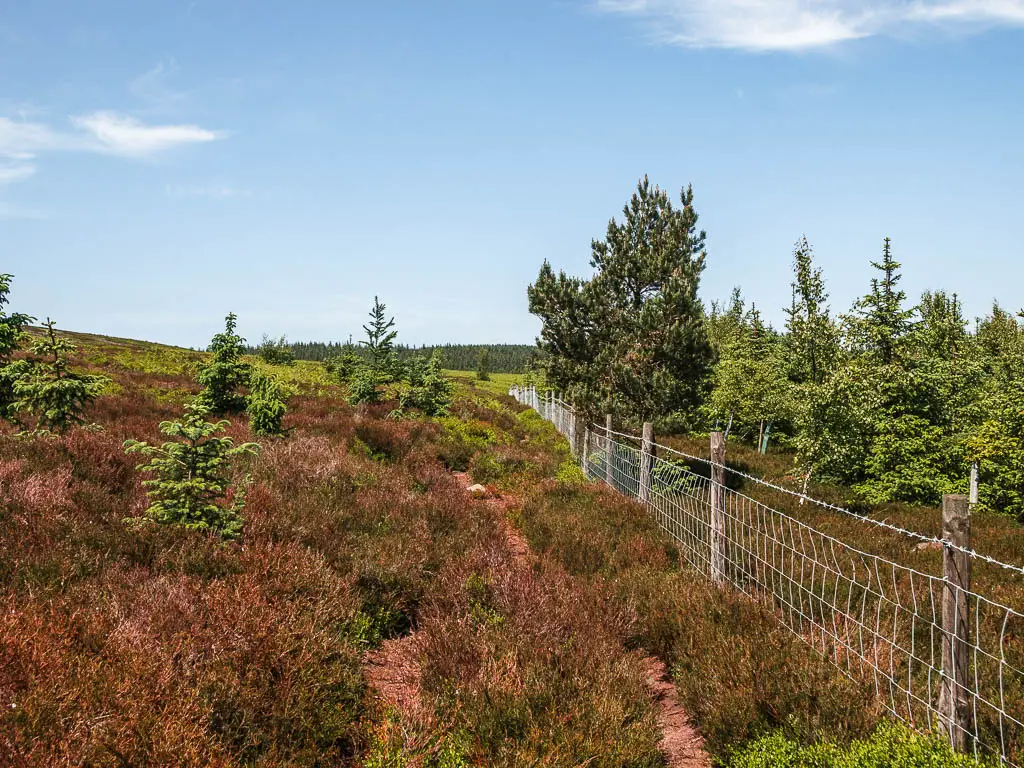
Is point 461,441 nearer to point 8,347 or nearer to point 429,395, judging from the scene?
point 429,395

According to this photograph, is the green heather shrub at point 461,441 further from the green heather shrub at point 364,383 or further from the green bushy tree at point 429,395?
the green heather shrub at point 364,383

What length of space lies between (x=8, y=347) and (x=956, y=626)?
11.6 metres

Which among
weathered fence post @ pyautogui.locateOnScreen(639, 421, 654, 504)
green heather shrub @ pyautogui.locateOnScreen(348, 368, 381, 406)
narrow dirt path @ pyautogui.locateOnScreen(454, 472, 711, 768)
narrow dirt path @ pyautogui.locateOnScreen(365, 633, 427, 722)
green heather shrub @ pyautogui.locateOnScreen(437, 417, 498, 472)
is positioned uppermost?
green heather shrub @ pyautogui.locateOnScreen(348, 368, 381, 406)

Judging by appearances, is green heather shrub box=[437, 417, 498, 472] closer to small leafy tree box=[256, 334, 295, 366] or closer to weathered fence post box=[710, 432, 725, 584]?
weathered fence post box=[710, 432, 725, 584]

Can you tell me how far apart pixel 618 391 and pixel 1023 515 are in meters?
9.70

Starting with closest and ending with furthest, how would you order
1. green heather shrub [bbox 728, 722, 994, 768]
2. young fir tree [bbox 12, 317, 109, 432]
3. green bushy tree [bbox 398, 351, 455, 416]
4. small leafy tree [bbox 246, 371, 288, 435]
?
green heather shrub [bbox 728, 722, 994, 768] → young fir tree [bbox 12, 317, 109, 432] → small leafy tree [bbox 246, 371, 288, 435] → green bushy tree [bbox 398, 351, 455, 416]

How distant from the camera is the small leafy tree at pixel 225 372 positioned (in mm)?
15430

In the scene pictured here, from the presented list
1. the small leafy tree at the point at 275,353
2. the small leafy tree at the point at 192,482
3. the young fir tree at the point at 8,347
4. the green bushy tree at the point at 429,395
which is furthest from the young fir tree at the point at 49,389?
the small leafy tree at the point at 275,353

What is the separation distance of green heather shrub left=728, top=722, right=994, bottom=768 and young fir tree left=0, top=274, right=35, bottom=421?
10.3 meters

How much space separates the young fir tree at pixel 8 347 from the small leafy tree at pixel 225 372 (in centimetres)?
628

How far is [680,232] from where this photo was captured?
49.6 ft

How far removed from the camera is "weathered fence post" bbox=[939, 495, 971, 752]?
122 inches

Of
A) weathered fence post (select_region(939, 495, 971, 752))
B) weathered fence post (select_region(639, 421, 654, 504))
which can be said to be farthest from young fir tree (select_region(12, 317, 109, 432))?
weathered fence post (select_region(939, 495, 971, 752))

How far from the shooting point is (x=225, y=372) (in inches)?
616
